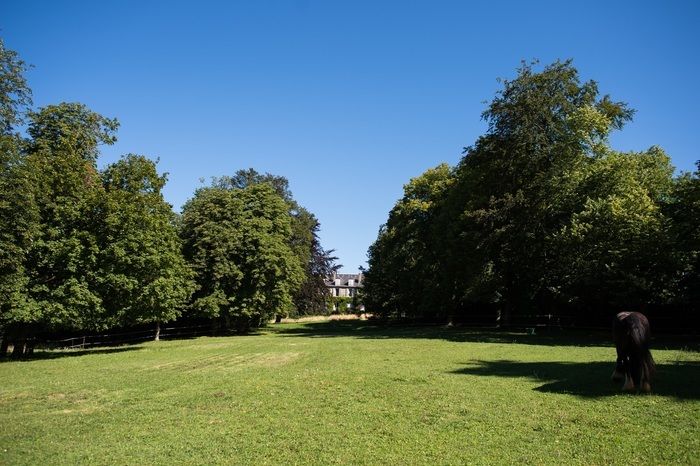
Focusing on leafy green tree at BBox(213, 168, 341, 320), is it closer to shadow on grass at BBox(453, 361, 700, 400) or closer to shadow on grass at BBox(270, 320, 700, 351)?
shadow on grass at BBox(270, 320, 700, 351)

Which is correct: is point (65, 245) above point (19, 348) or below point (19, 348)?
above

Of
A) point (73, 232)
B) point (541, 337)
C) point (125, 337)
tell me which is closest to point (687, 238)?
point (541, 337)

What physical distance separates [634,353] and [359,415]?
7605mm

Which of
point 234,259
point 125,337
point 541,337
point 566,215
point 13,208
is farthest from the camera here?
point 234,259

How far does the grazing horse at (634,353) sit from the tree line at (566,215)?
19931 mm

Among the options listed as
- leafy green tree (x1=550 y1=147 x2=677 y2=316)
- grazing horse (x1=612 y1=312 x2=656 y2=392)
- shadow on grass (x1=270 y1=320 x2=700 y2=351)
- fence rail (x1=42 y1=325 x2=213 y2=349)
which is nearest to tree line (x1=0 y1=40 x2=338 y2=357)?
fence rail (x1=42 y1=325 x2=213 y2=349)

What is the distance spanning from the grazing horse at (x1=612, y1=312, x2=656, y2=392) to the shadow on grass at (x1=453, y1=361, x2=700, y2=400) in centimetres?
36

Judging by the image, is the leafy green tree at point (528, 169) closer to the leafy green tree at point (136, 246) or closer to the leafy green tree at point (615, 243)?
the leafy green tree at point (615, 243)

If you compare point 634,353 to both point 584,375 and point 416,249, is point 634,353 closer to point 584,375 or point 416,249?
point 584,375

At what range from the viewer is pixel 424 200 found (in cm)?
5766

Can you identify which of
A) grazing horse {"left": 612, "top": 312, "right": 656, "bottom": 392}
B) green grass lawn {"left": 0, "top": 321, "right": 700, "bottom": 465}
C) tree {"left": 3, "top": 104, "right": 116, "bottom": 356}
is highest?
tree {"left": 3, "top": 104, "right": 116, "bottom": 356}

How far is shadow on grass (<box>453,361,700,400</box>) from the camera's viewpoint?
12617 mm

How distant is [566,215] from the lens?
3722 cm

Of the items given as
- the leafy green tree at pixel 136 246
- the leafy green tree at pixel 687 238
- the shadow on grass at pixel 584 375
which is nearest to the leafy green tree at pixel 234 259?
the leafy green tree at pixel 136 246
